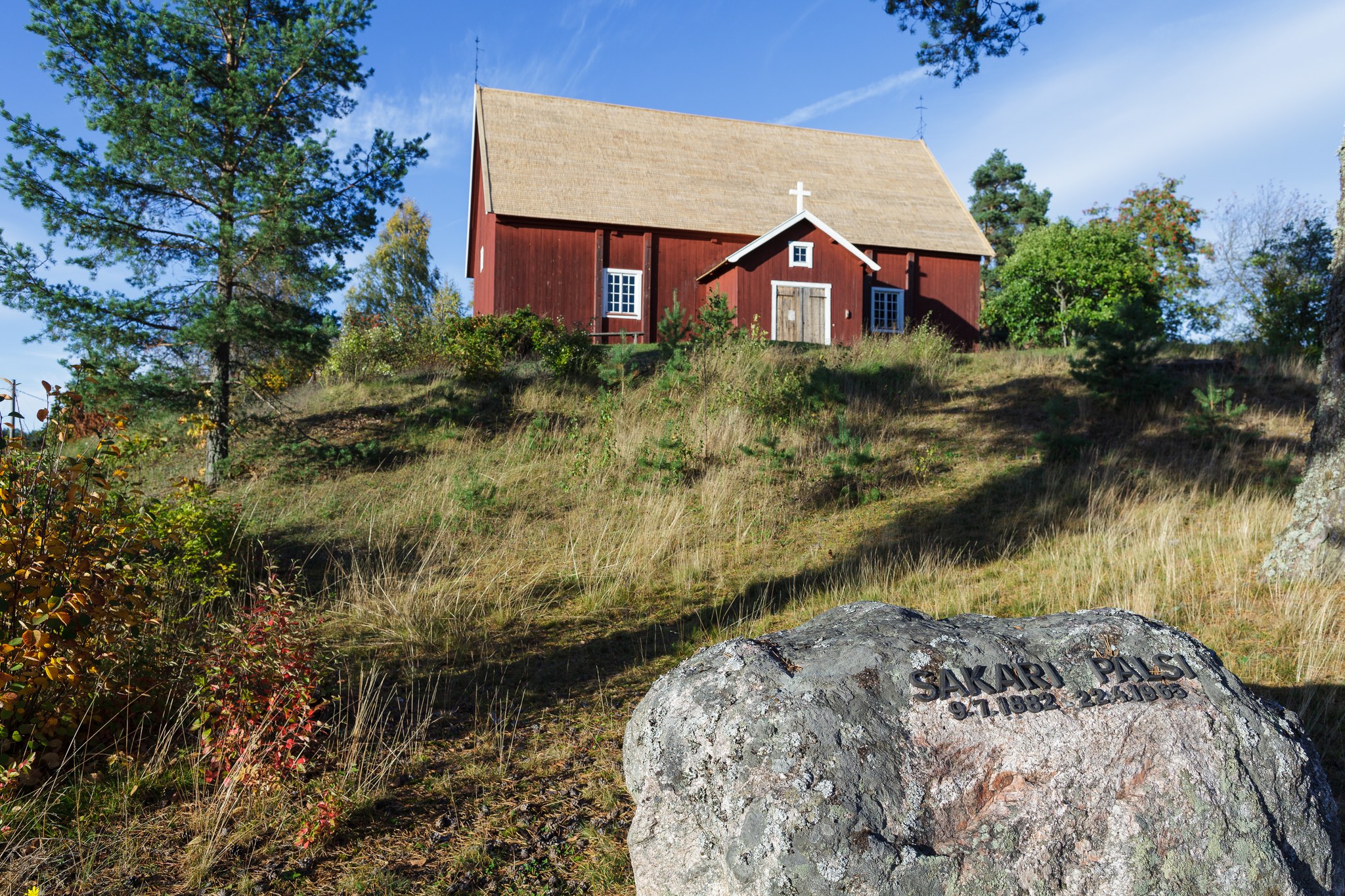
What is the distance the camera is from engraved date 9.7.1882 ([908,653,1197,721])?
2.64 m

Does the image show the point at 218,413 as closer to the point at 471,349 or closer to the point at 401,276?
the point at 471,349

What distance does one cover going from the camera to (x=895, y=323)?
935 inches

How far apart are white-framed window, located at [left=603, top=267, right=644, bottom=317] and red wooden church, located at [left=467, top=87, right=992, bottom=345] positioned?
0.03 m

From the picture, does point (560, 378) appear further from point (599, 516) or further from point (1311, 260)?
point (1311, 260)

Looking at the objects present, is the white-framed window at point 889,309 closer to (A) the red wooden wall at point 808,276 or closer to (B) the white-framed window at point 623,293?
(A) the red wooden wall at point 808,276

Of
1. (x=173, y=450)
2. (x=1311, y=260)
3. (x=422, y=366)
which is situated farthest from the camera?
(x=1311, y=260)

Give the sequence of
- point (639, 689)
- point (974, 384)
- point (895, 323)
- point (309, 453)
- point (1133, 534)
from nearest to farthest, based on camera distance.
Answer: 1. point (639, 689)
2. point (1133, 534)
3. point (309, 453)
4. point (974, 384)
5. point (895, 323)

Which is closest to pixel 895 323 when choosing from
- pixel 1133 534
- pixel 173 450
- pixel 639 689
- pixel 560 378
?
pixel 560 378

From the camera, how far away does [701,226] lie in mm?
21922

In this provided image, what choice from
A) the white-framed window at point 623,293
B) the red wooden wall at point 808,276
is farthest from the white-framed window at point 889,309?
the white-framed window at point 623,293

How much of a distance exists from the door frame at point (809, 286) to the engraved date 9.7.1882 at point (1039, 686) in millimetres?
17903

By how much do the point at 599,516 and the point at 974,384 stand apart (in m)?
8.35

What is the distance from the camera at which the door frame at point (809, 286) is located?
20.8 metres

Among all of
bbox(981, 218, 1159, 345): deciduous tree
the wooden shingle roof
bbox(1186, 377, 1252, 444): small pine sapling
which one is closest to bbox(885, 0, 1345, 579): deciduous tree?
bbox(1186, 377, 1252, 444): small pine sapling
